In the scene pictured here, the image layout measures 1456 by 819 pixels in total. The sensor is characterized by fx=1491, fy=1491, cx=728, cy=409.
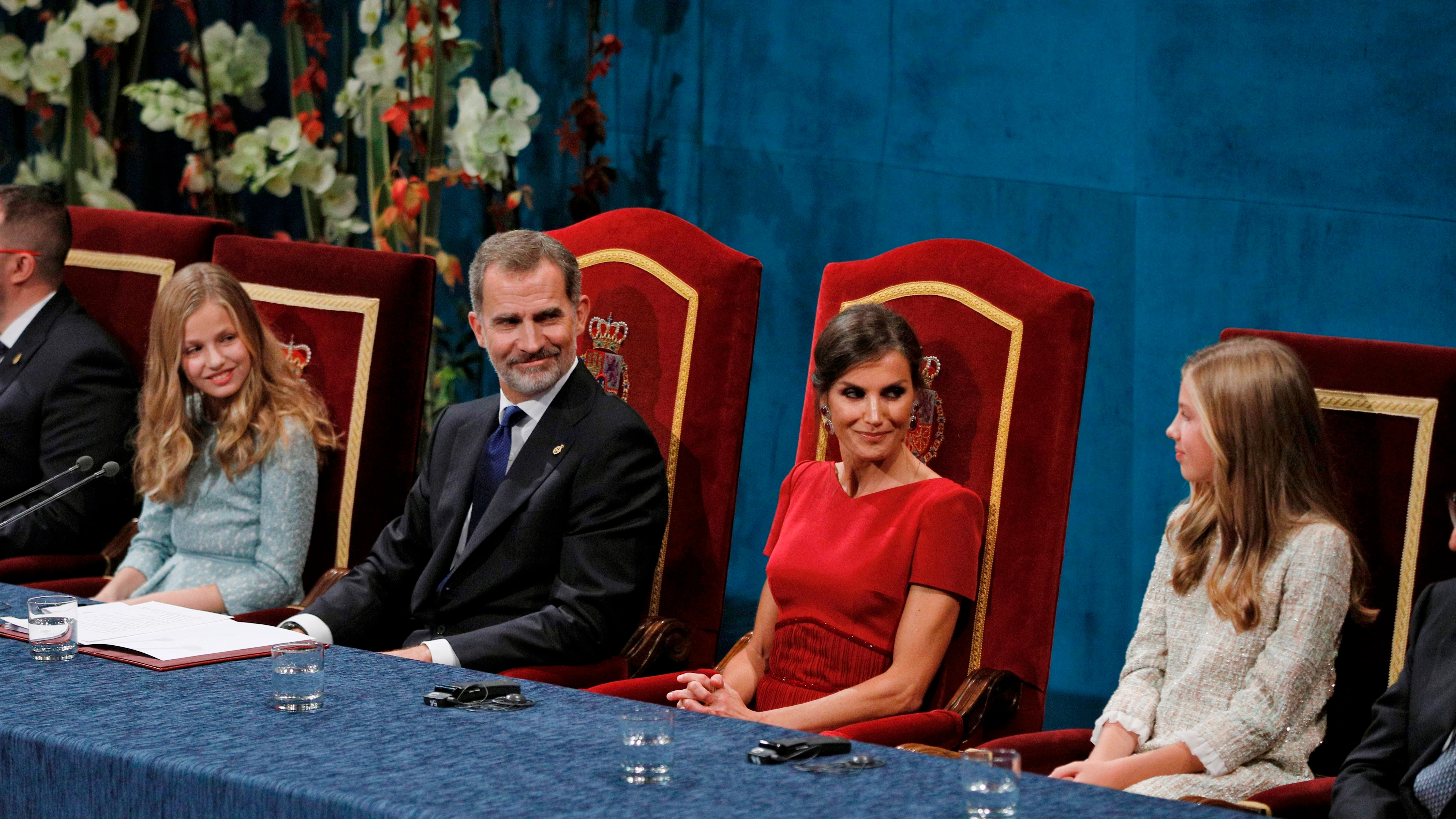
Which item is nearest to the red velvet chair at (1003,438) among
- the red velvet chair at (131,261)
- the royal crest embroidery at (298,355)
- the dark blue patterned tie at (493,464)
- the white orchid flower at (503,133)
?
the dark blue patterned tie at (493,464)

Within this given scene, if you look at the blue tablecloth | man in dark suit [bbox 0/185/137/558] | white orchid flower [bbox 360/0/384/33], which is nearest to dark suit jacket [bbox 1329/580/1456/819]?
the blue tablecloth

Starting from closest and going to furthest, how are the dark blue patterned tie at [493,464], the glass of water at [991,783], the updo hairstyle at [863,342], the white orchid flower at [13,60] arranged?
the glass of water at [991,783] < the updo hairstyle at [863,342] < the dark blue patterned tie at [493,464] < the white orchid flower at [13,60]

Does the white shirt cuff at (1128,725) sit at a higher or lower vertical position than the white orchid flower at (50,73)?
lower

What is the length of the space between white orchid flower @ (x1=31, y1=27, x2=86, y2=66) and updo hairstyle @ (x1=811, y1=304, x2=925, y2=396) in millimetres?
3021

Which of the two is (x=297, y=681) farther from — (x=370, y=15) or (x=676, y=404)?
(x=370, y=15)

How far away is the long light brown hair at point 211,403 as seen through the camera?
3.15 m

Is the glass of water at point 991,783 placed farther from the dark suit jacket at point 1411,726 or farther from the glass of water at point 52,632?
the glass of water at point 52,632

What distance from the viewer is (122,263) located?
12.1 feet

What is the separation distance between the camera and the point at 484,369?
4.33 meters

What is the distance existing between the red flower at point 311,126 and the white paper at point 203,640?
2202 mm

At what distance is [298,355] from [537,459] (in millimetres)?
886

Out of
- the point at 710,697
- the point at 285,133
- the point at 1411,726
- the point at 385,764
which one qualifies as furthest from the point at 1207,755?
the point at 285,133

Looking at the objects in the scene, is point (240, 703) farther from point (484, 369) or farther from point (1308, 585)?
point (484, 369)

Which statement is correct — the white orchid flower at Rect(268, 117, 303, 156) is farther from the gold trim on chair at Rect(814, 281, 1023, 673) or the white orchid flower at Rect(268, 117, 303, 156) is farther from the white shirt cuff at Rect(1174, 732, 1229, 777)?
the white shirt cuff at Rect(1174, 732, 1229, 777)
